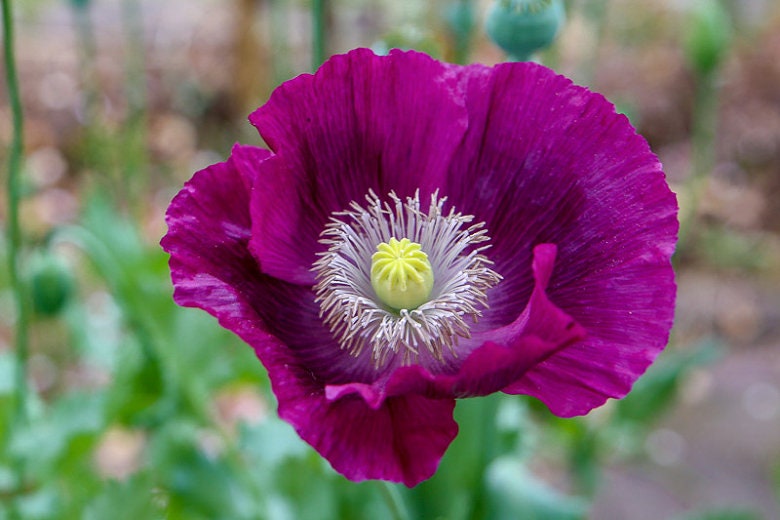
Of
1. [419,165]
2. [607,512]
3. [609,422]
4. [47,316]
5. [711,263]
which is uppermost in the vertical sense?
[419,165]

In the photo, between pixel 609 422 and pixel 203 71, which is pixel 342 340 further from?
pixel 203 71

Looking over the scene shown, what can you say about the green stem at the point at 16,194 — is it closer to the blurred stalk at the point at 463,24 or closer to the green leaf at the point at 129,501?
the green leaf at the point at 129,501

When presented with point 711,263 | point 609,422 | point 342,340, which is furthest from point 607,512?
point 711,263

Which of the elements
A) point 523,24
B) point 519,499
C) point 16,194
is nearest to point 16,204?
point 16,194

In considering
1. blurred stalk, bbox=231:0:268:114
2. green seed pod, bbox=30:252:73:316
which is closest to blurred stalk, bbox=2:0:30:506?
green seed pod, bbox=30:252:73:316

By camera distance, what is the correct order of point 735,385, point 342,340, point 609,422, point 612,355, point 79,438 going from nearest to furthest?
point 612,355 → point 342,340 → point 79,438 → point 609,422 → point 735,385

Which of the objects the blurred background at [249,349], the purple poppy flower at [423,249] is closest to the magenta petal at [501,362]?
the purple poppy flower at [423,249]

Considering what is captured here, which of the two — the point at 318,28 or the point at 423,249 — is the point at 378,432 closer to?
the point at 423,249
